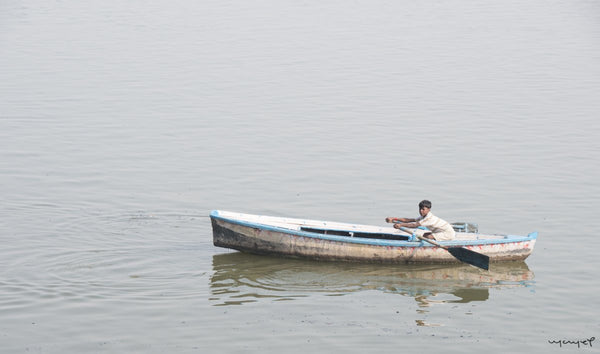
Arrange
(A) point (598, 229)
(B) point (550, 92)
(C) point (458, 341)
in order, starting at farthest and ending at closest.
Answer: (B) point (550, 92), (A) point (598, 229), (C) point (458, 341)

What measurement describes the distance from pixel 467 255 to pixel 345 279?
236cm

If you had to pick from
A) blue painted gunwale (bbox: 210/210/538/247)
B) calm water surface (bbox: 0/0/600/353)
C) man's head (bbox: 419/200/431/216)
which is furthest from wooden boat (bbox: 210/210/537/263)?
man's head (bbox: 419/200/431/216)

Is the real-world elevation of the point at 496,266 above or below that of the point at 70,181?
below

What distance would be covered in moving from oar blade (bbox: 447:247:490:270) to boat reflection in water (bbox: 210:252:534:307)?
1.01 ft

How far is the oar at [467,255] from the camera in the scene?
17.2m

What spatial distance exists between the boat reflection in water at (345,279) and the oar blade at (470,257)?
0.31m

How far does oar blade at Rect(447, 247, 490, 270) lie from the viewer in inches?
675

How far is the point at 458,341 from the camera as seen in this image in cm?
1437

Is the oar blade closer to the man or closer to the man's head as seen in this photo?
the man

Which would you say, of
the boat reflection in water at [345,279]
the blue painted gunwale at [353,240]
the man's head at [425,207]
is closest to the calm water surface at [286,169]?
the boat reflection in water at [345,279]

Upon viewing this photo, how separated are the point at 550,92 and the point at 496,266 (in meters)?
14.9

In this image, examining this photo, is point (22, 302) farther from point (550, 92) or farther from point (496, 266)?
point (550, 92)

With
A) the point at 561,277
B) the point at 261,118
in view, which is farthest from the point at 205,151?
the point at 561,277

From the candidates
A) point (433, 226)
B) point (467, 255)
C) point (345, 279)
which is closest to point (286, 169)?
point (433, 226)
